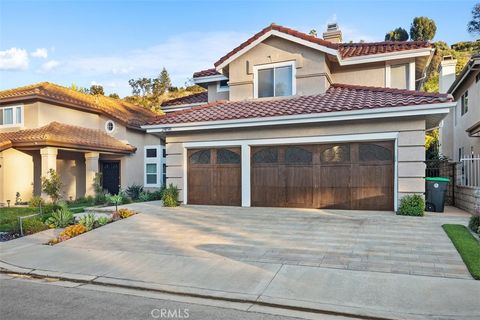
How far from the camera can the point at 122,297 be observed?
562cm

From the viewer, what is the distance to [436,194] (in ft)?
37.0

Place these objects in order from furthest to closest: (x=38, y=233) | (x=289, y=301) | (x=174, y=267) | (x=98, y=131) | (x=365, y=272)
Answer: (x=98, y=131), (x=38, y=233), (x=174, y=267), (x=365, y=272), (x=289, y=301)

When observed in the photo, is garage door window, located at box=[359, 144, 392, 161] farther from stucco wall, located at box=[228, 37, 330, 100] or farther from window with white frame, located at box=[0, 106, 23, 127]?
window with white frame, located at box=[0, 106, 23, 127]

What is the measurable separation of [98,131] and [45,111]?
3.31 m

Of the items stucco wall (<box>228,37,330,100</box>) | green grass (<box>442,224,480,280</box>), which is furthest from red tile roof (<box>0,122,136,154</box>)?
green grass (<box>442,224,480,280</box>)

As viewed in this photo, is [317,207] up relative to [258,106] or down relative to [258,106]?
down

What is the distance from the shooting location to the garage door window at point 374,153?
11227 millimetres

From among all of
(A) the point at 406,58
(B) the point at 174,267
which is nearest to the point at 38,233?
(B) the point at 174,267

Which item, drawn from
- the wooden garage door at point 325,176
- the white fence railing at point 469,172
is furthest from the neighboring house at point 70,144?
the white fence railing at point 469,172

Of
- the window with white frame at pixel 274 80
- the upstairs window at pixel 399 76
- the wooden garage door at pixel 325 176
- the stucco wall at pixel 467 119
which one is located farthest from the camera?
the stucco wall at pixel 467 119

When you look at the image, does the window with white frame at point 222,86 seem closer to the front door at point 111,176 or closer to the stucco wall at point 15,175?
the front door at point 111,176

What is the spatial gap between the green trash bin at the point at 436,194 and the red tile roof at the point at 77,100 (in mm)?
16101

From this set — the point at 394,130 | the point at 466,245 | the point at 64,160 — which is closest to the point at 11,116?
the point at 64,160

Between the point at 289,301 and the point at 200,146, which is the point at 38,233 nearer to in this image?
the point at 200,146
